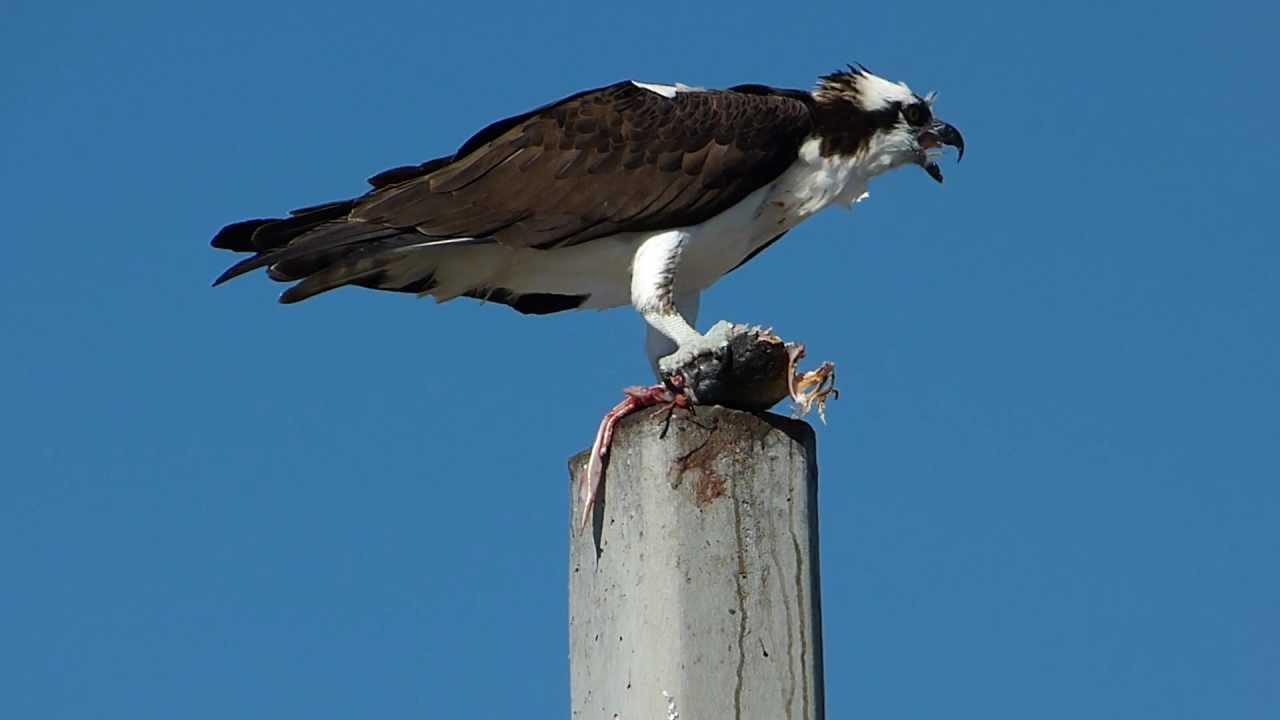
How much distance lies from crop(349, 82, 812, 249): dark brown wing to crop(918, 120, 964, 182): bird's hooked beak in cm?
58

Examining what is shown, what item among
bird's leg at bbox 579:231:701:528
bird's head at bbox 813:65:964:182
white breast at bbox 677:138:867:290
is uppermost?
bird's head at bbox 813:65:964:182

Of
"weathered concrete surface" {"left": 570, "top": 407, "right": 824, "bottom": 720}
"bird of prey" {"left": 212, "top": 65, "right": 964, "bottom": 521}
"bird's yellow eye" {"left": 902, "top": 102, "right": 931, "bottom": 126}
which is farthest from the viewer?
"bird's yellow eye" {"left": 902, "top": 102, "right": 931, "bottom": 126}

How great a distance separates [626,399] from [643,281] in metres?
1.51

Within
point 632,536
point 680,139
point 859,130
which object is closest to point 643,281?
point 680,139

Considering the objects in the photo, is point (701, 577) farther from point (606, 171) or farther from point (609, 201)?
point (606, 171)

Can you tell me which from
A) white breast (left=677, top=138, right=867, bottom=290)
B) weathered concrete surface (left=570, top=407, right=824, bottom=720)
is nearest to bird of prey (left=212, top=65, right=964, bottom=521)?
white breast (left=677, top=138, right=867, bottom=290)

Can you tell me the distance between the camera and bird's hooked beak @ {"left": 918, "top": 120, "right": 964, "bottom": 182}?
828 cm

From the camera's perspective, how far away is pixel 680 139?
7836 millimetres

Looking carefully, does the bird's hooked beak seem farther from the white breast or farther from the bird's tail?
the bird's tail

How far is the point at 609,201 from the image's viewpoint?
7.69 m

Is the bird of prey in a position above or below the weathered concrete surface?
above

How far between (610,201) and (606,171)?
18 centimetres

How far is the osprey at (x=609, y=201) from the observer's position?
300 inches

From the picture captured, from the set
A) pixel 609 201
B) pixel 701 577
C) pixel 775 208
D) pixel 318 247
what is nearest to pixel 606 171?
pixel 609 201
